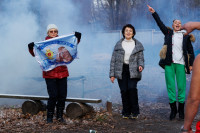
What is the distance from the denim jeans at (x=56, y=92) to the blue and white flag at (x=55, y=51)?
0.28 meters

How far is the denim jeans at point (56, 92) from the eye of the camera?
560cm

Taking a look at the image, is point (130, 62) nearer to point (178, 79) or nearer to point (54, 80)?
point (178, 79)

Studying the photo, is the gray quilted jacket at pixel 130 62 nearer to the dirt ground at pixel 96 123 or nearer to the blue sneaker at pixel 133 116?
the blue sneaker at pixel 133 116

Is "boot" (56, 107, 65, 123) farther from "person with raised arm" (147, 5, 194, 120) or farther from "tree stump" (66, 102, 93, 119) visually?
"person with raised arm" (147, 5, 194, 120)

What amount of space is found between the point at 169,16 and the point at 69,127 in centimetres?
1158

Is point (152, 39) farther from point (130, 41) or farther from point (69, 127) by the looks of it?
point (69, 127)

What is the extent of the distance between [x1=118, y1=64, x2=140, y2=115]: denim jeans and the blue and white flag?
1101 millimetres

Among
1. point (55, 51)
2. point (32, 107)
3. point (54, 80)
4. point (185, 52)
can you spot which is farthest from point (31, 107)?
point (185, 52)

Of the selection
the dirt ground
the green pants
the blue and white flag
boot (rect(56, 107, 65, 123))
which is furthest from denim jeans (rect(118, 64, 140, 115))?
boot (rect(56, 107, 65, 123))

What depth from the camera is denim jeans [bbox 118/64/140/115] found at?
19.6ft

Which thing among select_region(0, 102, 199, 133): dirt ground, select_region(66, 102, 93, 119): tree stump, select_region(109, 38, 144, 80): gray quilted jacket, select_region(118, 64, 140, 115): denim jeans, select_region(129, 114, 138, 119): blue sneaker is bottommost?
select_region(0, 102, 199, 133): dirt ground

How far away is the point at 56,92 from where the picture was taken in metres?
5.68

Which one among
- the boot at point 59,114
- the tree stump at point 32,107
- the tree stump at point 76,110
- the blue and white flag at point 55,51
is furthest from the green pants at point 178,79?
the tree stump at point 32,107

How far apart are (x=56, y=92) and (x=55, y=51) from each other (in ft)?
2.56
